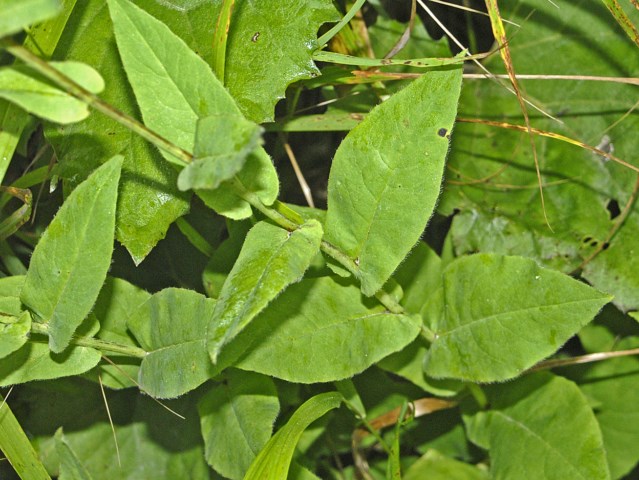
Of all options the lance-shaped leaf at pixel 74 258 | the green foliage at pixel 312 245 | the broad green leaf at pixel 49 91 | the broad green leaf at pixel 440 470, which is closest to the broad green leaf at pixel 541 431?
the green foliage at pixel 312 245

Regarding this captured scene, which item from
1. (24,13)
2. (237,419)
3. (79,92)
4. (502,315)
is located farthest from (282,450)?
(24,13)

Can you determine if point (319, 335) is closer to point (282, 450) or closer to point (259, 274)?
point (282, 450)

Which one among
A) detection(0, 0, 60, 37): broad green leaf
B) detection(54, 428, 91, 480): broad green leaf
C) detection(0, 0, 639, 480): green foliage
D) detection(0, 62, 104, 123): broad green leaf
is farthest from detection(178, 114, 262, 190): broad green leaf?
detection(54, 428, 91, 480): broad green leaf

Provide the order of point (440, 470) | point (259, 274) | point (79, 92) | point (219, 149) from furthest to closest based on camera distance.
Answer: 1. point (440, 470)
2. point (259, 274)
3. point (219, 149)
4. point (79, 92)

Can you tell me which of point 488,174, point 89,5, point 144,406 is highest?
point 89,5

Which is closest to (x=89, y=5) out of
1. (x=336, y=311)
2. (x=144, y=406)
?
(x=336, y=311)

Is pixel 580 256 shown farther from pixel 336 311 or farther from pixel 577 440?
pixel 336 311
